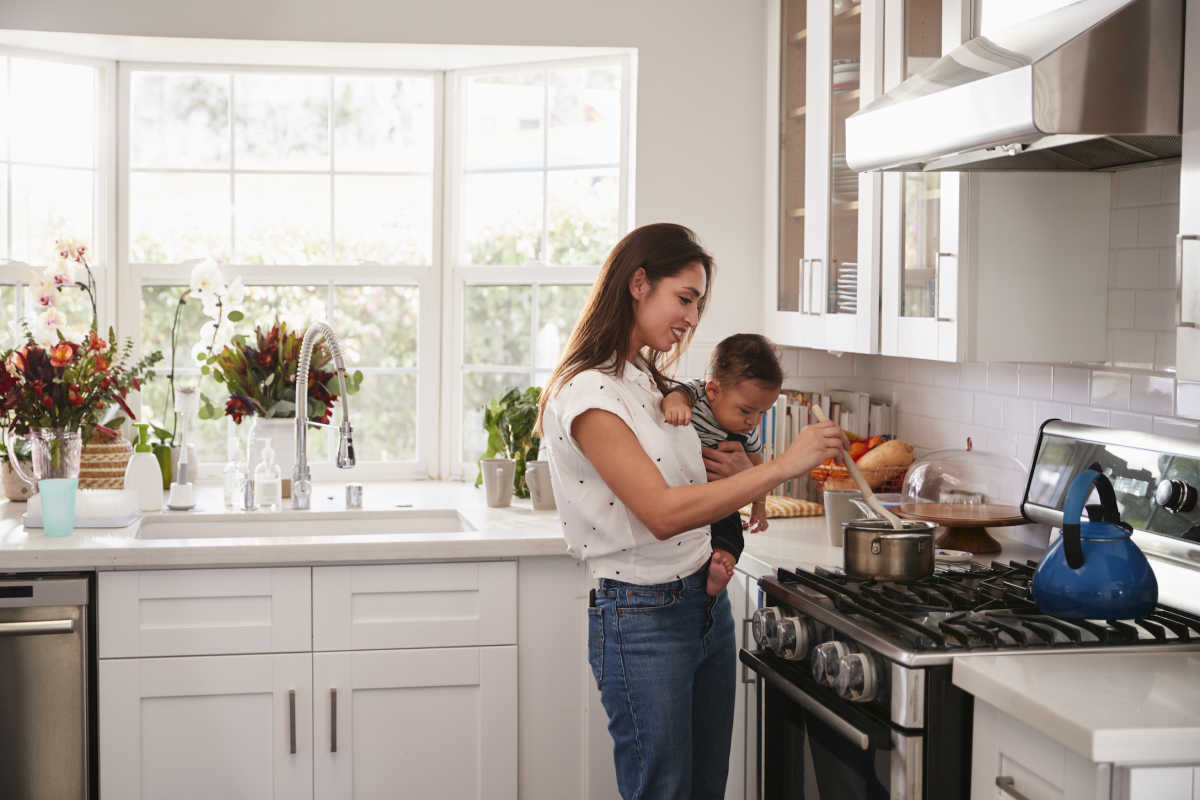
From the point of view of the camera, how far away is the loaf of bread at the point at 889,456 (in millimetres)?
3104

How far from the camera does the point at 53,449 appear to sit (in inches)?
119

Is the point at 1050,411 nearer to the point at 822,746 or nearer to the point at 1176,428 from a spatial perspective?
the point at 1176,428

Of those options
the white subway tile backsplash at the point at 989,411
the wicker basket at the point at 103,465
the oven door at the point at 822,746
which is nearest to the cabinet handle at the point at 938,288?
the white subway tile backsplash at the point at 989,411

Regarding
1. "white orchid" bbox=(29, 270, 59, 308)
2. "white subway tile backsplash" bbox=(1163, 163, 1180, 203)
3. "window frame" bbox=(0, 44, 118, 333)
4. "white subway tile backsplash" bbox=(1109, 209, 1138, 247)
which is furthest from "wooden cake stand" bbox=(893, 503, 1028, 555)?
"window frame" bbox=(0, 44, 118, 333)

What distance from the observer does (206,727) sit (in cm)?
286

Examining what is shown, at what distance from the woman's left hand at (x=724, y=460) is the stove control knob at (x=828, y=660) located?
431 mm

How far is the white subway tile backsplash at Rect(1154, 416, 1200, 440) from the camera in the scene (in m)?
2.28

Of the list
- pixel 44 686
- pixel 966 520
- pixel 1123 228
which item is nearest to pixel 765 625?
pixel 966 520

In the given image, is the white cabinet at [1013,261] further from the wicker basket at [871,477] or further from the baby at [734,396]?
the wicker basket at [871,477]

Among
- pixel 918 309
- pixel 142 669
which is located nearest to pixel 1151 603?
pixel 918 309

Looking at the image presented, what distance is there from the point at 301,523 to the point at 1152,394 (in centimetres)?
214

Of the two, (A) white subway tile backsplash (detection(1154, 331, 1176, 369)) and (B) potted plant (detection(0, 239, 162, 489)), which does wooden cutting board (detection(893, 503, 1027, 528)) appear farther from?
(B) potted plant (detection(0, 239, 162, 489))

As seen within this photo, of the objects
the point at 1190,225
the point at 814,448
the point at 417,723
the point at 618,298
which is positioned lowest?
the point at 417,723

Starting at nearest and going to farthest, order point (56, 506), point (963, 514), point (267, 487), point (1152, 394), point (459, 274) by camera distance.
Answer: point (1152, 394)
point (963, 514)
point (56, 506)
point (267, 487)
point (459, 274)
